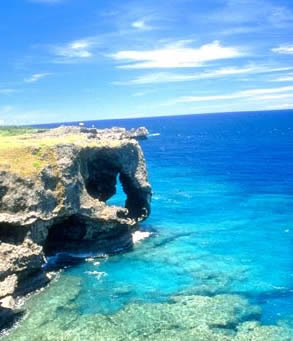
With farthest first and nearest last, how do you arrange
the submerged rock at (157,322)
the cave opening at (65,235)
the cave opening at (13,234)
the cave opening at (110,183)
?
1. the cave opening at (110,183)
2. the cave opening at (65,235)
3. the cave opening at (13,234)
4. the submerged rock at (157,322)

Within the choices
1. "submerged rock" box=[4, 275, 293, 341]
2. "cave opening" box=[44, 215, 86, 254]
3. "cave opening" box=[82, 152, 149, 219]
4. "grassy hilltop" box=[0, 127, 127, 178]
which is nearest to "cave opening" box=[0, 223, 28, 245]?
"grassy hilltop" box=[0, 127, 127, 178]

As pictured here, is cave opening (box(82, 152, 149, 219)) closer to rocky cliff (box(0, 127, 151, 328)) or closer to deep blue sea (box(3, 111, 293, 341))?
rocky cliff (box(0, 127, 151, 328))

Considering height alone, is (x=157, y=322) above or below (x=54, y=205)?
below

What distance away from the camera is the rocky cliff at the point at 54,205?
39.8 meters

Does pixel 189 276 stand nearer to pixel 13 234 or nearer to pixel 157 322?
pixel 157 322

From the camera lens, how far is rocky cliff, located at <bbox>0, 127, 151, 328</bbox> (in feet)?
131

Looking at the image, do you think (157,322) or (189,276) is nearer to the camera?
(157,322)

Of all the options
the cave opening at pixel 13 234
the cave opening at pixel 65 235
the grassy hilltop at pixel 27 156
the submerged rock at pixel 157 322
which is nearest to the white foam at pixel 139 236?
the cave opening at pixel 65 235

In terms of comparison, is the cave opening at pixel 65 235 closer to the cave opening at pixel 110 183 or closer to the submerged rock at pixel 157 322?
the cave opening at pixel 110 183

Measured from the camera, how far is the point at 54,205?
45906mm

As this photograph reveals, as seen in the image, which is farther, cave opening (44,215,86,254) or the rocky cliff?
cave opening (44,215,86,254)

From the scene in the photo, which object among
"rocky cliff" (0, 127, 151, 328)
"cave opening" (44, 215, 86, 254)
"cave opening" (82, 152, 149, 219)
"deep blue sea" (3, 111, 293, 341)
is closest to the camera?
"deep blue sea" (3, 111, 293, 341)

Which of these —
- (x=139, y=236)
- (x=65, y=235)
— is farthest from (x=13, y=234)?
(x=139, y=236)

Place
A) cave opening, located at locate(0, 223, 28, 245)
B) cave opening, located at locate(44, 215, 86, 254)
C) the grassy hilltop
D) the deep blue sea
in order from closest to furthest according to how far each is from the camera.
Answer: the deep blue sea < cave opening, located at locate(0, 223, 28, 245) < the grassy hilltop < cave opening, located at locate(44, 215, 86, 254)
